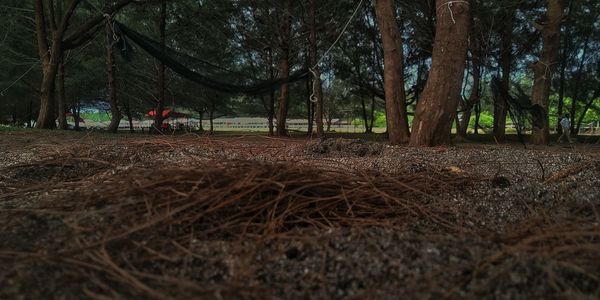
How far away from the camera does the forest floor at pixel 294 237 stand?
156 cm

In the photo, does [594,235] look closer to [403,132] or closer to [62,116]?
[403,132]

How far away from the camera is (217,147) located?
481 centimetres

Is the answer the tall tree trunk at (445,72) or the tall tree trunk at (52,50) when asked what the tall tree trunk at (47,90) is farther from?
the tall tree trunk at (445,72)

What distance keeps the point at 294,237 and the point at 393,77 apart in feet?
19.1

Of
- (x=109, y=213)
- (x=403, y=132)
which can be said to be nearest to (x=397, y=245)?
(x=109, y=213)

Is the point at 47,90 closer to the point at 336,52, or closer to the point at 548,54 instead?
the point at 336,52

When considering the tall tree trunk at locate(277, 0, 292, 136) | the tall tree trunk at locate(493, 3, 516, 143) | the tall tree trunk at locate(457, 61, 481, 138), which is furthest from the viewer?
the tall tree trunk at locate(493, 3, 516, 143)

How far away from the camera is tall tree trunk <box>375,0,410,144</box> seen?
7348 mm

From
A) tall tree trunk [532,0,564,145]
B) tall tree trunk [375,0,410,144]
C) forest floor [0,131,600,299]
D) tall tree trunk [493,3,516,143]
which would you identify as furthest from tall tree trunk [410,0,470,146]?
tall tree trunk [493,3,516,143]

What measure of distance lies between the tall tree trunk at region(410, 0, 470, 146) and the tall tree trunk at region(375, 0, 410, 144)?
950mm

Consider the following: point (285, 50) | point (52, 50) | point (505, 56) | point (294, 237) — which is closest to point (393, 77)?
point (294, 237)

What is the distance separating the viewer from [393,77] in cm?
739

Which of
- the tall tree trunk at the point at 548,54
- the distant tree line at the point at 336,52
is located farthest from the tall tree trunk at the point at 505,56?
the tall tree trunk at the point at 548,54

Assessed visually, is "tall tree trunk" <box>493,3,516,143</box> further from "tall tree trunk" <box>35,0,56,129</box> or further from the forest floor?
"tall tree trunk" <box>35,0,56,129</box>
